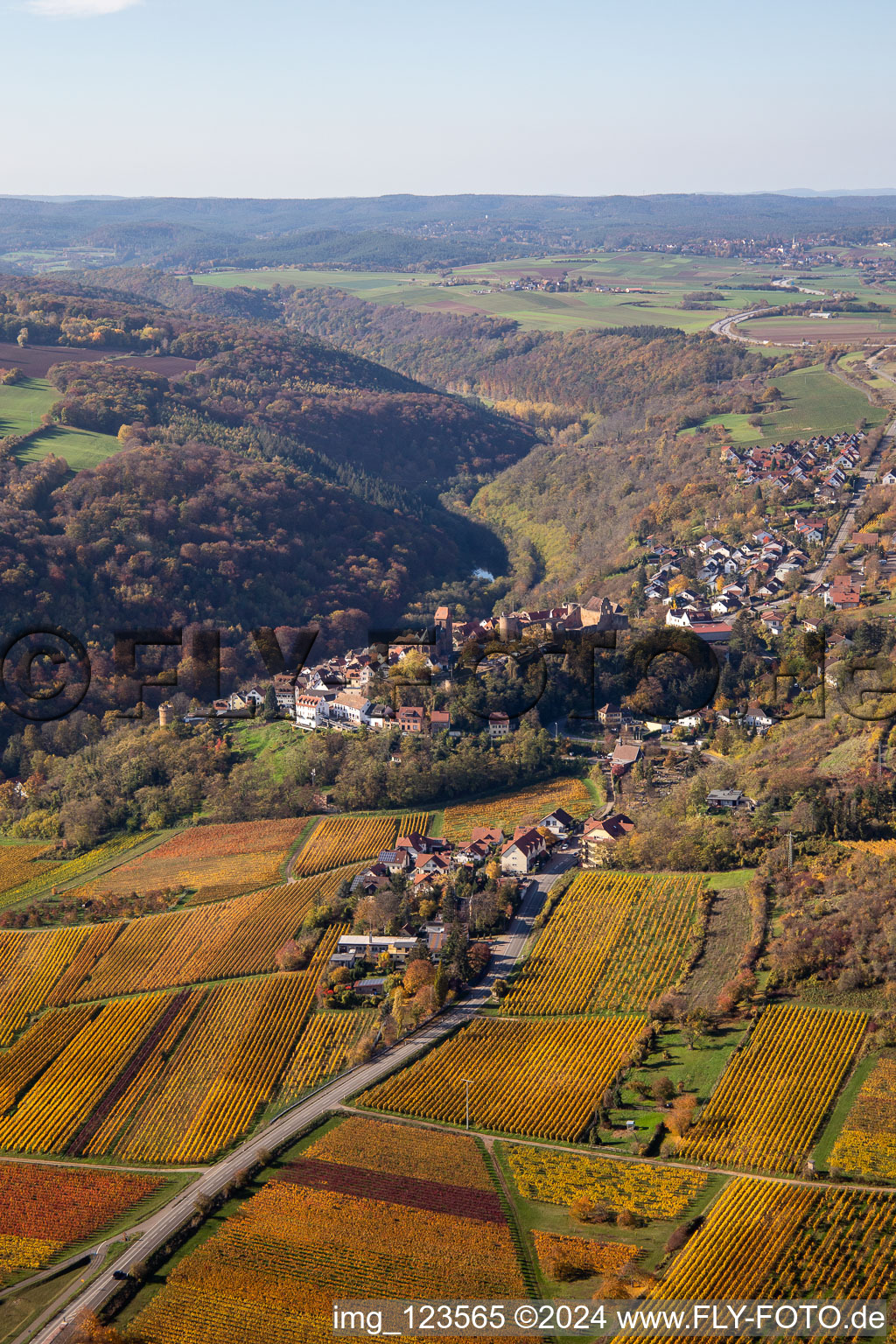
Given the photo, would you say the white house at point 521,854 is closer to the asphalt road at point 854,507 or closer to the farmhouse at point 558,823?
the farmhouse at point 558,823

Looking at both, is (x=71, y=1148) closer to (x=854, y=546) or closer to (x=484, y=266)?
(x=854, y=546)

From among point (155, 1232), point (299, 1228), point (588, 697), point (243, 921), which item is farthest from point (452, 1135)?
point (588, 697)

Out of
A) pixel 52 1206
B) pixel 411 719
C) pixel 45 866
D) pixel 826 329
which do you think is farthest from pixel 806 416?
pixel 52 1206

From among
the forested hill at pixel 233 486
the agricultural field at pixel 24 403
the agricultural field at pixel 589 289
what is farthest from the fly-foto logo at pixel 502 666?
the agricultural field at pixel 589 289

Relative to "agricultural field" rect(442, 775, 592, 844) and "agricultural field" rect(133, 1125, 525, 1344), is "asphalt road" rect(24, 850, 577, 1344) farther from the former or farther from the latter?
"agricultural field" rect(442, 775, 592, 844)

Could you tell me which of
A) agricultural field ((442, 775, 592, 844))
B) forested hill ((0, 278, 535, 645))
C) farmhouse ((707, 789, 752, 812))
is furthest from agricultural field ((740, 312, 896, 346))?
farmhouse ((707, 789, 752, 812))

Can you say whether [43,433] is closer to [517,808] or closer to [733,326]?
[517,808]

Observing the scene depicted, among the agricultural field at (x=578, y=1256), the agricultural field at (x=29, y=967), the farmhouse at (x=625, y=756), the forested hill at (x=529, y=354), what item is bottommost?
the agricultural field at (x=29, y=967)
